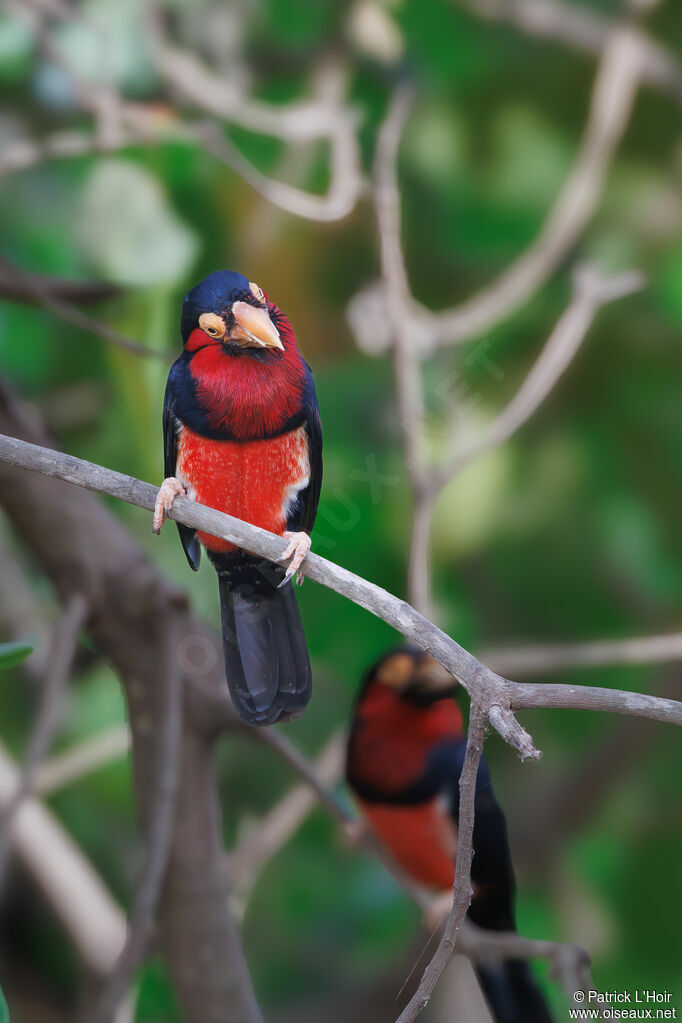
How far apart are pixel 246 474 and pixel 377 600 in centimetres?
21

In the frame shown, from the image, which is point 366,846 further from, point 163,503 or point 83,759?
point 163,503

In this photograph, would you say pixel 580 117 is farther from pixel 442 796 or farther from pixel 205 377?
pixel 205 377

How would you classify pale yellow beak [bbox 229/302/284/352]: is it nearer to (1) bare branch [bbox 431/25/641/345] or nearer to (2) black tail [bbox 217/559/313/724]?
(2) black tail [bbox 217/559/313/724]

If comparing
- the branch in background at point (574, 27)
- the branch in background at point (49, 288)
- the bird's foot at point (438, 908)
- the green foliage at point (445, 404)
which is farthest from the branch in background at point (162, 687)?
the branch in background at point (574, 27)

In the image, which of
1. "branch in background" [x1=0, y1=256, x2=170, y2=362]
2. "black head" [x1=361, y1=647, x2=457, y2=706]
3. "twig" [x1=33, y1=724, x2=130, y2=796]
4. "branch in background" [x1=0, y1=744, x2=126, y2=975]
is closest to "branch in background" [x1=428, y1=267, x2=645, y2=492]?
"black head" [x1=361, y1=647, x2=457, y2=706]

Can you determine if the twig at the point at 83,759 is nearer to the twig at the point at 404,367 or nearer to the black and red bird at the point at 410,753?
the black and red bird at the point at 410,753

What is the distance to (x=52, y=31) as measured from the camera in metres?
2.08

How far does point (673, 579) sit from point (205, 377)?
Result: 1582 millimetres

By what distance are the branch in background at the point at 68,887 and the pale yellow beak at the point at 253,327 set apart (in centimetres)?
142

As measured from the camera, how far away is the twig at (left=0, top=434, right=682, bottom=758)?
72 centimetres

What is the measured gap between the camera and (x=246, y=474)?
946mm

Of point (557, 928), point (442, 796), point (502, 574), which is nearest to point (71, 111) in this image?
point (502, 574)

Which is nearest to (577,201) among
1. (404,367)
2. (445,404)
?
(445,404)

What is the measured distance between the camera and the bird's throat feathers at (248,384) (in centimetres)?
85
